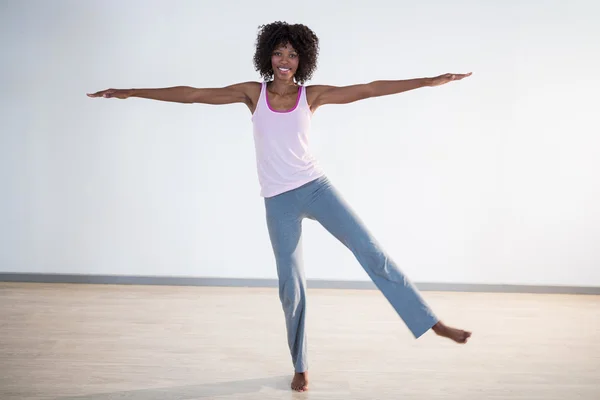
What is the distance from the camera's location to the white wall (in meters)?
4.36

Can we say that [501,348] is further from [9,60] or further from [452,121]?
[9,60]

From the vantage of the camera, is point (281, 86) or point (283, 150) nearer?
point (283, 150)

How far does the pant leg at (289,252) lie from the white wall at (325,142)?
1.92 metres

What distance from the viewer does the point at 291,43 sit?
273 centimetres

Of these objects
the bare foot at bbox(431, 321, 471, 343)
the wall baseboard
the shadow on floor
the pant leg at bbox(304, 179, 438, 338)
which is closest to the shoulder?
the pant leg at bbox(304, 179, 438, 338)

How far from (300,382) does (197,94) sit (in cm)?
134

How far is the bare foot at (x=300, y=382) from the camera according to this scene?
253 centimetres

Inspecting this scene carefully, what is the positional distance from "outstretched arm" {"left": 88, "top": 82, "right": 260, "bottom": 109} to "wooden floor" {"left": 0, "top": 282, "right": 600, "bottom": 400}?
122cm

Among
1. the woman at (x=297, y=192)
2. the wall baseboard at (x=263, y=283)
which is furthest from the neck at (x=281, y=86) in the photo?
the wall baseboard at (x=263, y=283)

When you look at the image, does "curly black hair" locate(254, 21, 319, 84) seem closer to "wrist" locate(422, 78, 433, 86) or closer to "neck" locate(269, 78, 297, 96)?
"neck" locate(269, 78, 297, 96)

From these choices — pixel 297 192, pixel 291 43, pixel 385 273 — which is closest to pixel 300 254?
pixel 297 192

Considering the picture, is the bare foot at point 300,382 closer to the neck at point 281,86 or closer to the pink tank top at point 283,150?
the pink tank top at point 283,150

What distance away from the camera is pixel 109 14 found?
4.36 metres

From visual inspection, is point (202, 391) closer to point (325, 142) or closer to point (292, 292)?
point (292, 292)
